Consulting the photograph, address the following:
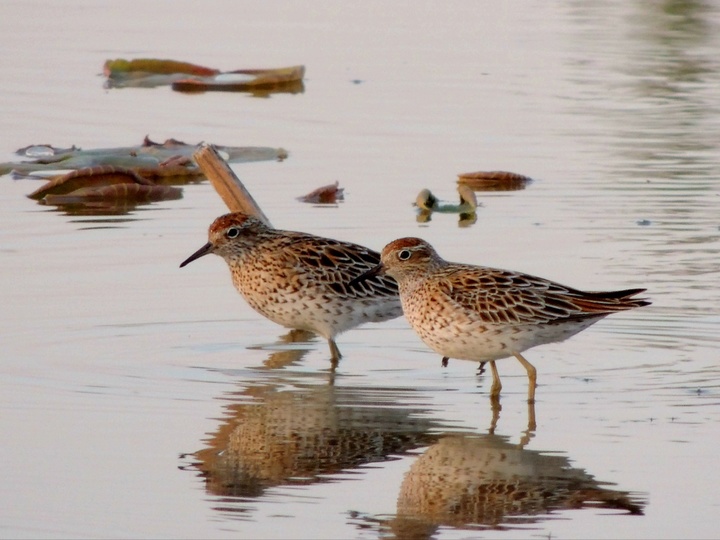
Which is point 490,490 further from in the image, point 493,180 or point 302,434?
point 493,180

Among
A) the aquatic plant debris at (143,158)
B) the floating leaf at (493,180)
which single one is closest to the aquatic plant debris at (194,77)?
the aquatic plant debris at (143,158)

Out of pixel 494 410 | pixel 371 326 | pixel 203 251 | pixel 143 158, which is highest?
pixel 203 251

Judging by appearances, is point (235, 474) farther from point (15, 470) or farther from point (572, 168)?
point (572, 168)

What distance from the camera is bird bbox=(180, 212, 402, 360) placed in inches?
462

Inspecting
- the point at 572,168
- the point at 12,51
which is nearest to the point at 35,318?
the point at 572,168

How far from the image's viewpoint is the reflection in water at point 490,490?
7887 millimetres

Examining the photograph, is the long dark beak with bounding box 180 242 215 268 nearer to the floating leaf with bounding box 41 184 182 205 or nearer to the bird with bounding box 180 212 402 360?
the bird with bounding box 180 212 402 360

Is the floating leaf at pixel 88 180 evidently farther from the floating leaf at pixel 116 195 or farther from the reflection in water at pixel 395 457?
the reflection in water at pixel 395 457

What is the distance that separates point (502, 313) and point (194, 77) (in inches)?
423

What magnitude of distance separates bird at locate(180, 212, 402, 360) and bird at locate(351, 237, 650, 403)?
1.14m

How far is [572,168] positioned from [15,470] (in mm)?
9504

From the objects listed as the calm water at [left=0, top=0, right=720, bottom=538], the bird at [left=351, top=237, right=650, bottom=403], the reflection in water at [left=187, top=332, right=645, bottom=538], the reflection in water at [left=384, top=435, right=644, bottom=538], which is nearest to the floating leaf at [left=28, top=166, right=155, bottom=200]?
the calm water at [left=0, top=0, right=720, bottom=538]

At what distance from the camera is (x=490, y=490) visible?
835cm

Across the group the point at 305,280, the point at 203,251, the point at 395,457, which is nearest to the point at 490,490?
the point at 395,457
